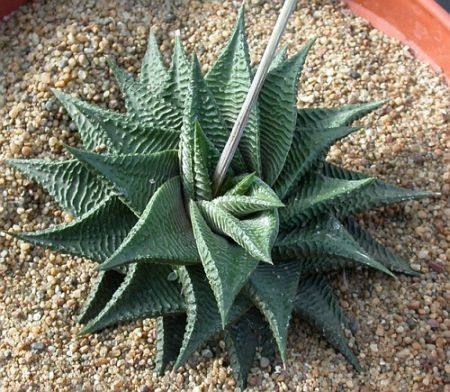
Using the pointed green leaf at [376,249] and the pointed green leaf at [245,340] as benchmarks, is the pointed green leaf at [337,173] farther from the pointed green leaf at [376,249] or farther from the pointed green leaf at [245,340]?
the pointed green leaf at [245,340]

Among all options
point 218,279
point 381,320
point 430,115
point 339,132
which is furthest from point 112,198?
point 430,115

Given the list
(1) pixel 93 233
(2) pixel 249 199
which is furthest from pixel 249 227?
(1) pixel 93 233

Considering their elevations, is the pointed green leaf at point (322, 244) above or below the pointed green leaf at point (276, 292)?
above

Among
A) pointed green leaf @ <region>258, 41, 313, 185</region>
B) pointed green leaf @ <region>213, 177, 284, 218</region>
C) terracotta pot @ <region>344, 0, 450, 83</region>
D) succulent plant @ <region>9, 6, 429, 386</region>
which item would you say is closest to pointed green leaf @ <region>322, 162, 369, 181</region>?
succulent plant @ <region>9, 6, 429, 386</region>

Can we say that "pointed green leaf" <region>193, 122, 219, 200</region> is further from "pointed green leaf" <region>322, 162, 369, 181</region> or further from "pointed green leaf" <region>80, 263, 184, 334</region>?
"pointed green leaf" <region>322, 162, 369, 181</region>

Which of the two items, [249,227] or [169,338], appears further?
[169,338]

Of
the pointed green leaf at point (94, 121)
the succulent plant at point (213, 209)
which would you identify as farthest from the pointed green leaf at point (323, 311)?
the pointed green leaf at point (94, 121)

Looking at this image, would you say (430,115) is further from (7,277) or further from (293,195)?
(7,277)

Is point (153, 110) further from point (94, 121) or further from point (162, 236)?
point (162, 236)
